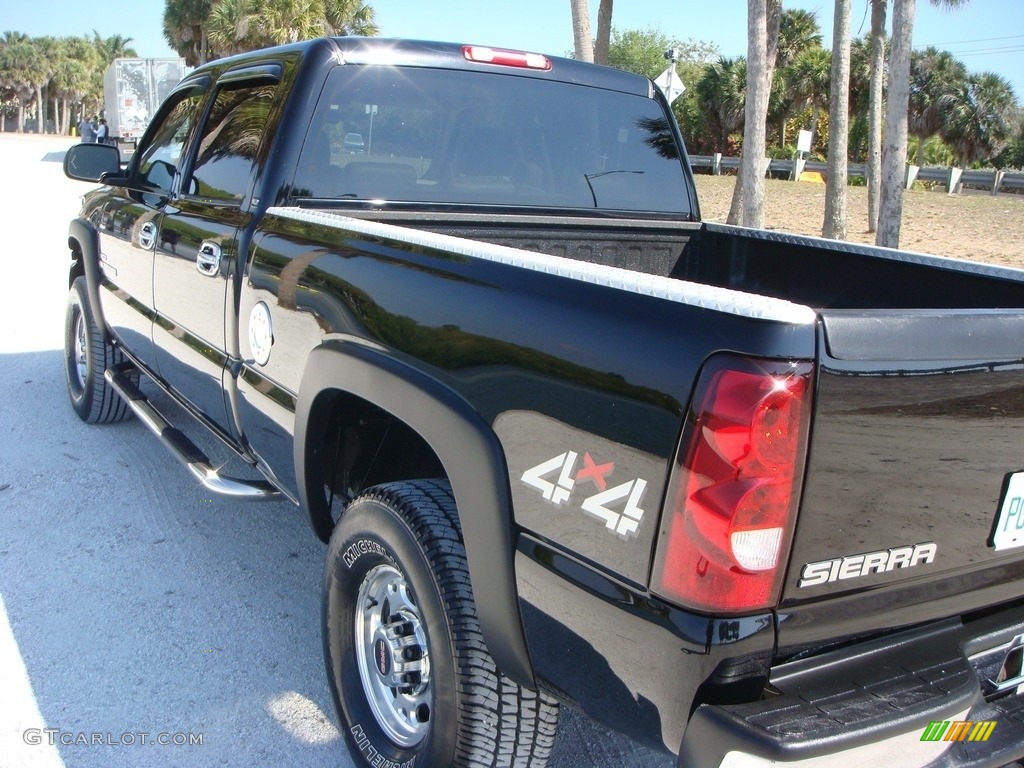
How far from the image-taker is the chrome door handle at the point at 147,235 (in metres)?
3.87

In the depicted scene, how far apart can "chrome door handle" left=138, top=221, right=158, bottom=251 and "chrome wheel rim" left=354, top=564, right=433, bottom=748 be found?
Result: 2.12m

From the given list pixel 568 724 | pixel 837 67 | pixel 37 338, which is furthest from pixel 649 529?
pixel 837 67

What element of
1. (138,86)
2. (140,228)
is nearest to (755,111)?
(140,228)

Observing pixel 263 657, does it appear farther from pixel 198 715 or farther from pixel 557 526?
pixel 557 526

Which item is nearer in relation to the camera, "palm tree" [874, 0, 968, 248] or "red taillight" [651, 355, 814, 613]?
"red taillight" [651, 355, 814, 613]

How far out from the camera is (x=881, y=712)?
1620mm

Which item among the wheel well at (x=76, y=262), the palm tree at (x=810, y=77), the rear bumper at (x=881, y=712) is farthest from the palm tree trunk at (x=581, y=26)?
the palm tree at (x=810, y=77)

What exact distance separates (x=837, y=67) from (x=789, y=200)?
948cm

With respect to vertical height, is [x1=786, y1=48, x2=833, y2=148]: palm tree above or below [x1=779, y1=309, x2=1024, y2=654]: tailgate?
above

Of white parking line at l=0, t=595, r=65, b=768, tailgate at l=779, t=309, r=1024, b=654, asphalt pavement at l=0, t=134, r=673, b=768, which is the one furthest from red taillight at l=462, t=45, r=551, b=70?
white parking line at l=0, t=595, r=65, b=768

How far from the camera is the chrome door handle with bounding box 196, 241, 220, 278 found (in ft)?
10.5

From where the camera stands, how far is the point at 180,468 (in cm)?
482

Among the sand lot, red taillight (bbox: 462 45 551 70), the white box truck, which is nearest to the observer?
red taillight (bbox: 462 45 551 70)

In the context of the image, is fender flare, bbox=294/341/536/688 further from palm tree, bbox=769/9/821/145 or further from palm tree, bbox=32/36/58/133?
palm tree, bbox=32/36/58/133
